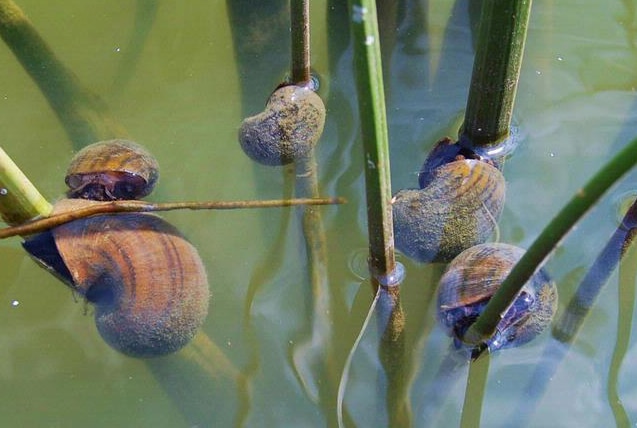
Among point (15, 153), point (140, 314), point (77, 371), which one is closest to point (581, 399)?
point (140, 314)

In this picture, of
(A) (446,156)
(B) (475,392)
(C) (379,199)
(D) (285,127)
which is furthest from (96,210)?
(B) (475,392)

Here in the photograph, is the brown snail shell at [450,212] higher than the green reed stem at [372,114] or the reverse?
the reverse

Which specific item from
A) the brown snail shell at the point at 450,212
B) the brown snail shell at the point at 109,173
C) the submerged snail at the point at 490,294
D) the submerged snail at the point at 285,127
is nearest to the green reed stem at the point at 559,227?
the submerged snail at the point at 490,294

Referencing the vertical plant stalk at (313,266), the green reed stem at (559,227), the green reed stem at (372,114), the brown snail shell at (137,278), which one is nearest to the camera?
the green reed stem at (559,227)

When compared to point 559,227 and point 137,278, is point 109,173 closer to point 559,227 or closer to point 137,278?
point 137,278

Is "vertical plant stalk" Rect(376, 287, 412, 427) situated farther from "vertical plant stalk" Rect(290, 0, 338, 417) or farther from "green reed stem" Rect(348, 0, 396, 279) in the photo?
"green reed stem" Rect(348, 0, 396, 279)

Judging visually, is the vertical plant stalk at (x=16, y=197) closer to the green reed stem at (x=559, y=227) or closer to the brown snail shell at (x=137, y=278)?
the brown snail shell at (x=137, y=278)

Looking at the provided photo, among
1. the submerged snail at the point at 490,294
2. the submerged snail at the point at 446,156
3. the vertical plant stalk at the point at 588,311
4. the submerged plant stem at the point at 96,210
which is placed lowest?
the vertical plant stalk at the point at 588,311
